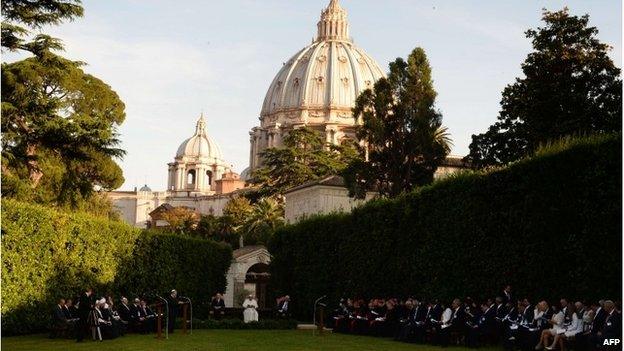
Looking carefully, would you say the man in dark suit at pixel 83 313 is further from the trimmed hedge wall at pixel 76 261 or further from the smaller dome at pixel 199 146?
the smaller dome at pixel 199 146

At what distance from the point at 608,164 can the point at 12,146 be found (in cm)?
1196

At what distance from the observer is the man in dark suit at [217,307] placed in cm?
3206

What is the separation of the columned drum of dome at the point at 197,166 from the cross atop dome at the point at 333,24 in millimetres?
24421

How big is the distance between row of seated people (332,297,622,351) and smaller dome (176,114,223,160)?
129 meters

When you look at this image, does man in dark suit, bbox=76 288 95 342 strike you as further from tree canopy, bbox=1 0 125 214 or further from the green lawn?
tree canopy, bbox=1 0 125 214

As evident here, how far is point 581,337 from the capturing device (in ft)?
52.7

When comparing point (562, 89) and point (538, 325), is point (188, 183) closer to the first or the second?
point (562, 89)

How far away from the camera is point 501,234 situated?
20.4 metres

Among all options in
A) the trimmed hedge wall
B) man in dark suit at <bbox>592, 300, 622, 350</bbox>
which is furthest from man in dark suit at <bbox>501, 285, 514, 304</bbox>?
the trimmed hedge wall

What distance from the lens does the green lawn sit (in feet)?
62.2

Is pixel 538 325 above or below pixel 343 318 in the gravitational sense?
below

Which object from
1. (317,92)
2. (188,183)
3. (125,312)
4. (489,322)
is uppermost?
(317,92)

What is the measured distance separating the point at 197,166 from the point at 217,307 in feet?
399

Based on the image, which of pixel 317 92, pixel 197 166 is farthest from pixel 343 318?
pixel 197 166
